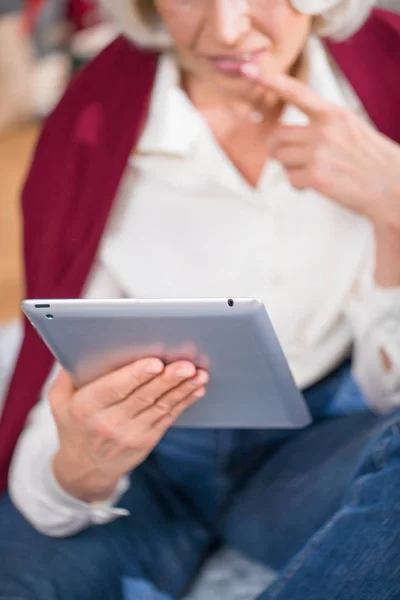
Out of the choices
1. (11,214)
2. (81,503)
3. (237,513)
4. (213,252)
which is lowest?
(11,214)

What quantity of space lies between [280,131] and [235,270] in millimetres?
159

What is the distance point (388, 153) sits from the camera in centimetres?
77

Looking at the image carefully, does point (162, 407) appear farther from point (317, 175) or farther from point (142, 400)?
point (317, 175)

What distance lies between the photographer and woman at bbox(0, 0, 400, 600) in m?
0.79

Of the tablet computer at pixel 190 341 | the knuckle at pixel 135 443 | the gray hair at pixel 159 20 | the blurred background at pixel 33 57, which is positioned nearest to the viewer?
the tablet computer at pixel 190 341

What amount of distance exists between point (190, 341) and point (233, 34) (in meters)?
0.32

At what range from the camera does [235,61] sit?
0.81 metres

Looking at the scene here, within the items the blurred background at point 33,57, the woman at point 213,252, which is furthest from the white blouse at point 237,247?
the blurred background at point 33,57

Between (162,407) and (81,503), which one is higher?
(162,407)

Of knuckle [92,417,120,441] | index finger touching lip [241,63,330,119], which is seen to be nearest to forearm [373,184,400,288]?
index finger touching lip [241,63,330,119]

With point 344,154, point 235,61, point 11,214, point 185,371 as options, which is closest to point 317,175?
point 344,154

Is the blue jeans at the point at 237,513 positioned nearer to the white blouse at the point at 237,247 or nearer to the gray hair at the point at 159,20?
the white blouse at the point at 237,247

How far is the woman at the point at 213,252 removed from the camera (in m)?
0.79

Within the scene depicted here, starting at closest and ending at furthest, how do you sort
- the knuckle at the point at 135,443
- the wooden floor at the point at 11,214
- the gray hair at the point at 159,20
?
the knuckle at the point at 135,443, the gray hair at the point at 159,20, the wooden floor at the point at 11,214
